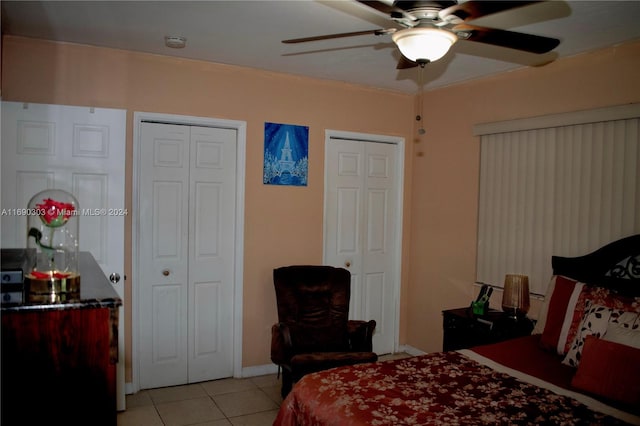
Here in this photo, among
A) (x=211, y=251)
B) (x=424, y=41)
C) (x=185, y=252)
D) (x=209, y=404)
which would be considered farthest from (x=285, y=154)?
(x=424, y=41)

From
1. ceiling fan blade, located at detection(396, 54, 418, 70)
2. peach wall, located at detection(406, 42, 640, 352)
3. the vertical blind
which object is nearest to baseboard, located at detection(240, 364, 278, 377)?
peach wall, located at detection(406, 42, 640, 352)

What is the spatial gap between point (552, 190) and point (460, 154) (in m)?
0.99

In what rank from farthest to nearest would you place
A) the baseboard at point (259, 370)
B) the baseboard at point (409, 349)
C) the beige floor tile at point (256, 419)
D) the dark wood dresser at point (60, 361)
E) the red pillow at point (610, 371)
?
the baseboard at point (409, 349) < the baseboard at point (259, 370) < the beige floor tile at point (256, 419) < the red pillow at point (610, 371) < the dark wood dresser at point (60, 361)

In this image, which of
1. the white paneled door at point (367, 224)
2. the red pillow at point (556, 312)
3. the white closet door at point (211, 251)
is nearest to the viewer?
the red pillow at point (556, 312)

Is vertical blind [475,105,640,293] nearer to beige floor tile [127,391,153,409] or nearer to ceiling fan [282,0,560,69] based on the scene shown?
ceiling fan [282,0,560,69]

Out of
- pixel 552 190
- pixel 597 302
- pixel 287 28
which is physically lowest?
pixel 597 302

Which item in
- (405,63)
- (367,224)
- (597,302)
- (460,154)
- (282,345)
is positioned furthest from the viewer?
(367,224)

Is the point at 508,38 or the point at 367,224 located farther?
the point at 367,224

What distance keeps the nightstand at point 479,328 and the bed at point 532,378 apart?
0.31 m

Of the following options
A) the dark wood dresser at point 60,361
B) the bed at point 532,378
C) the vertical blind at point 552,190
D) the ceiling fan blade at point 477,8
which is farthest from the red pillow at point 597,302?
the dark wood dresser at point 60,361

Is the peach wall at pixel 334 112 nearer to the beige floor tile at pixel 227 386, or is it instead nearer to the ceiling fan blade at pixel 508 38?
the beige floor tile at pixel 227 386

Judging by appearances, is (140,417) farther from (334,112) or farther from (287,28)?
(334,112)

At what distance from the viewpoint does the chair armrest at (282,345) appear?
3.66 m

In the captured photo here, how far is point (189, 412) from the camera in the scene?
11.7 ft
